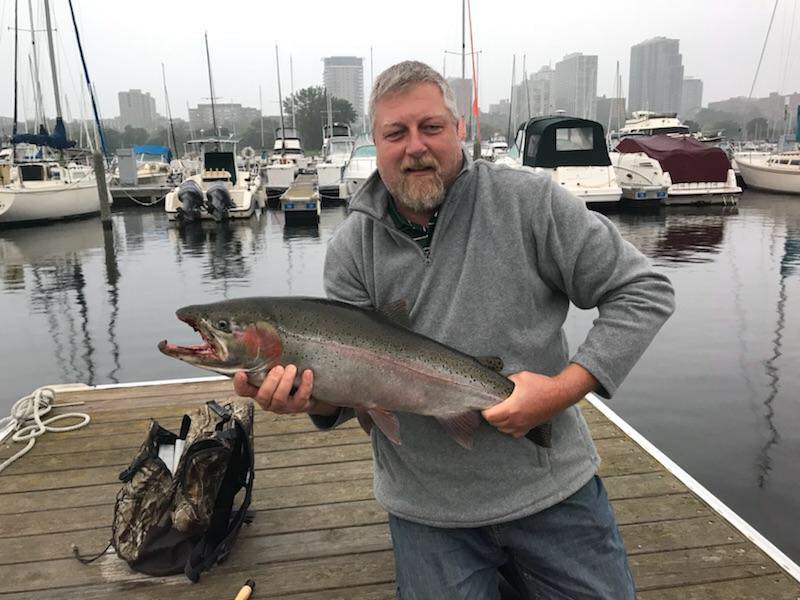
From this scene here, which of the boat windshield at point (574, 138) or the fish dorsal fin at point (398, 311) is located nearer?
the fish dorsal fin at point (398, 311)

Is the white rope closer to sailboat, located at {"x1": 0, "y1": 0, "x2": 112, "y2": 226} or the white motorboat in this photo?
the white motorboat

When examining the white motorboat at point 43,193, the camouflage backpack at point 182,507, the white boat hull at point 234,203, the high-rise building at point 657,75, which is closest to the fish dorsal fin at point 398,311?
the camouflage backpack at point 182,507

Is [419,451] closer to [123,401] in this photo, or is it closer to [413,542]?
[413,542]

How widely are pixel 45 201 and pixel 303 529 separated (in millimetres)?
28054

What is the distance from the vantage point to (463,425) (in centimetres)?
236

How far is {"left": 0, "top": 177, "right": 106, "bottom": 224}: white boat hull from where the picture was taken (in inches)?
1024

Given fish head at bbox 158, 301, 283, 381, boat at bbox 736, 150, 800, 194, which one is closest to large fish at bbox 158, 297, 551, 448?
fish head at bbox 158, 301, 283, 381

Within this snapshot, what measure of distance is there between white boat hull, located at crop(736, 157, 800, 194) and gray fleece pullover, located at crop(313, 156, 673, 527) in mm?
33731

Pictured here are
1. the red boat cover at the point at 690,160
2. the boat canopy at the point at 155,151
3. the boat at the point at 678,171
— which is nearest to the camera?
the boat at the point at 678,171

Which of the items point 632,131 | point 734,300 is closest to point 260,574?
point 734,300

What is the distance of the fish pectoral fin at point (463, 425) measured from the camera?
7.74 feet

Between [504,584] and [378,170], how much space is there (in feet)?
6.28

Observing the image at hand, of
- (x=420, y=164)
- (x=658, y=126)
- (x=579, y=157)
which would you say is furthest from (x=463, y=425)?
(x=658, y=126)

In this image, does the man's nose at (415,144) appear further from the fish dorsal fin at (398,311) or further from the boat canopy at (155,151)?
the boat canopy at (155,151)
